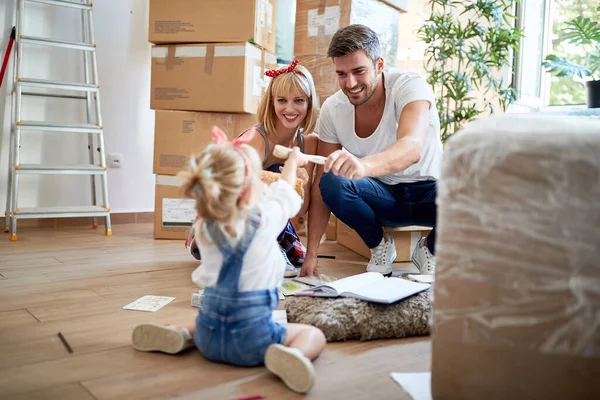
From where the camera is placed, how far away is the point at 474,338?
3.16ft

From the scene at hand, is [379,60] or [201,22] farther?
[201,22]

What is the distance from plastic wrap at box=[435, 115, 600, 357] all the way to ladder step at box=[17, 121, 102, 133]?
2604mm

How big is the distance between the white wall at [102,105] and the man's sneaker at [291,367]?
8.45 feet

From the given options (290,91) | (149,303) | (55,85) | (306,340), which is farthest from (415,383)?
(55,85)

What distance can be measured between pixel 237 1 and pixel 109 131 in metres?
1.24

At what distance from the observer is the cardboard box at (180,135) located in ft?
9.73

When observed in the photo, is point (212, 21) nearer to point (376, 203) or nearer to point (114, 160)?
point (114, 160)

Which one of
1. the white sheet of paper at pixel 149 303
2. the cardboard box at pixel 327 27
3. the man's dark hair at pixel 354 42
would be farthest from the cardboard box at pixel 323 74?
the white sheet of paper at pixel 149 303

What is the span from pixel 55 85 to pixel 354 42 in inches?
74.1

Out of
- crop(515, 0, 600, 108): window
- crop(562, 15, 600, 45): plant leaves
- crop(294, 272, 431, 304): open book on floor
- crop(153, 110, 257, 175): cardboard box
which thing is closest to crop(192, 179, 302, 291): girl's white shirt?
crop(294, 272, 431, 304): open book on floor

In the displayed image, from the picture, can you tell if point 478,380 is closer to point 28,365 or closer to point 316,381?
point 316,381

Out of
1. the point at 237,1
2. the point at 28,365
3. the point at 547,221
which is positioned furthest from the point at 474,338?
the point at 237,1

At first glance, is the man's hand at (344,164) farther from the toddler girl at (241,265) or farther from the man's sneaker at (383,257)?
the man's sneaker at (383,257)

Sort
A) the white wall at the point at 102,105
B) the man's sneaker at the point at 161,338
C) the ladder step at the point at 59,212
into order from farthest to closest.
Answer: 1. the white wall at the point at 102,105
2. the ladder step at the point at 59,212
3. the man's sneaker at the point at 161,338
